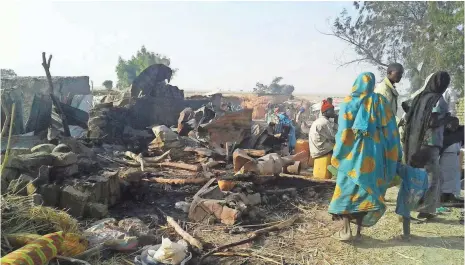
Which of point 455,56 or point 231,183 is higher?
point 455,56

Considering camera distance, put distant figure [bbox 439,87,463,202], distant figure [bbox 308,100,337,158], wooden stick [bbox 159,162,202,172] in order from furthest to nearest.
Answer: wooden stick [bbox 159,162,202,172] < distant figure [bbox 308,100,337,158] < distant figure [bbox 439,87,463,202]

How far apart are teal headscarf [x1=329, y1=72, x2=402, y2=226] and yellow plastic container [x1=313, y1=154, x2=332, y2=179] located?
3.05m

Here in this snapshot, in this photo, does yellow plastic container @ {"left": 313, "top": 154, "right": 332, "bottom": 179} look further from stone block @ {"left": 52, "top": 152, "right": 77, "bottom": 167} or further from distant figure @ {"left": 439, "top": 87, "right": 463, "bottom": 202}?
stone block @ {"left": 52, "top": 152, "right": 77, "bottom": 167}

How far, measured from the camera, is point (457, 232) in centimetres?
502

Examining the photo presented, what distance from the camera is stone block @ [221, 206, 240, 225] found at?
16.6ft

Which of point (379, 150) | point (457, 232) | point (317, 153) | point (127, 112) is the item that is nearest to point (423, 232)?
point (457, 232)

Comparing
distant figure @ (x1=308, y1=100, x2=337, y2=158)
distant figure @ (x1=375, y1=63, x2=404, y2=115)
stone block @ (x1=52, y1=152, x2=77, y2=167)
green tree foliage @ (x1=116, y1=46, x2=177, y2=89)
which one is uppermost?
green tree foliage @ (x1=116, y1=46, x2=177, y2=89)

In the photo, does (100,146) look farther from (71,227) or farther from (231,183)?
(71,227)

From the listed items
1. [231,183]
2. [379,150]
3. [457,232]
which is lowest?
[457,232]

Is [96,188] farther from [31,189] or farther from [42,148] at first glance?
[42,148]

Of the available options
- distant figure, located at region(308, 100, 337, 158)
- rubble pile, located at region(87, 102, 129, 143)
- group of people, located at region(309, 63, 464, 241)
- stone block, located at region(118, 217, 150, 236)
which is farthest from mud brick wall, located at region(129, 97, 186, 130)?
group of people, located at region(309, 63, 464, 241)

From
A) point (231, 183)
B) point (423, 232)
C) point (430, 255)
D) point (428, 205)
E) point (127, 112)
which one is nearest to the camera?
point (430, 255)

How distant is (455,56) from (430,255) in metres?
14.4

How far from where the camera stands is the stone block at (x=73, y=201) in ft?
16.2
